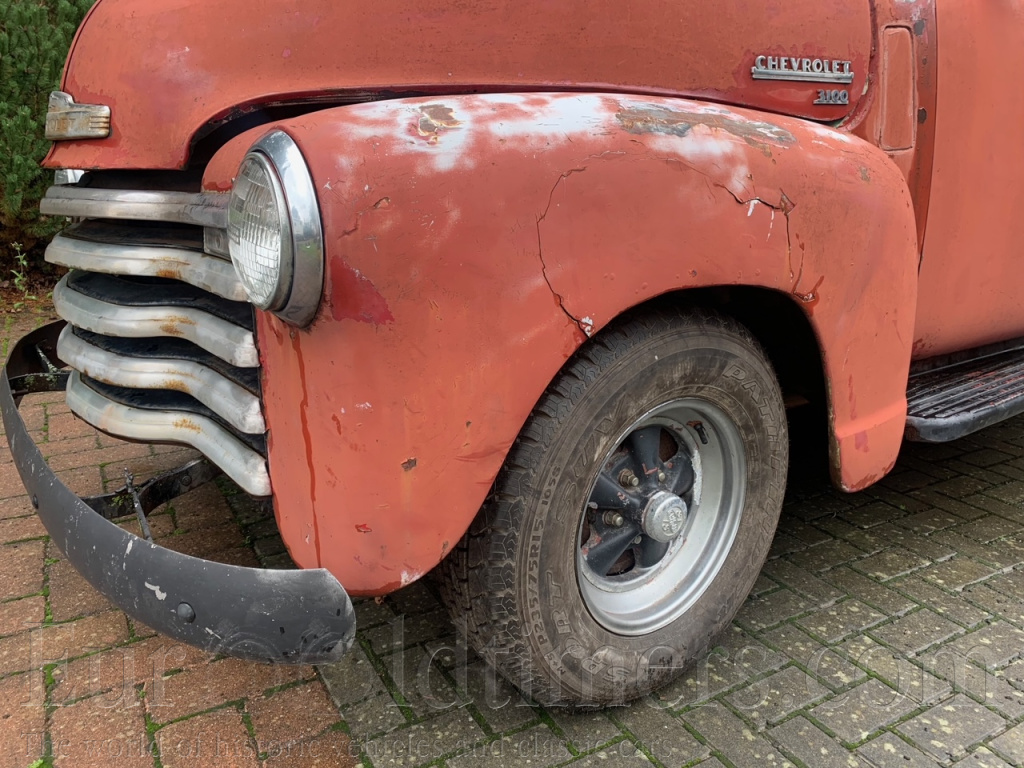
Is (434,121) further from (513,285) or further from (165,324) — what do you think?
(165,324)

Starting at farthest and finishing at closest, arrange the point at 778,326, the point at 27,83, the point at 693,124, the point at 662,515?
1. the point at 27,83
2. the point at 778,326
3. the point at 662,515
4. the point at 693,124

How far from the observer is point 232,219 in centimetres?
145

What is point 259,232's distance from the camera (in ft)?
4.56

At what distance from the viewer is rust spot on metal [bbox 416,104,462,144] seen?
55.7 inches

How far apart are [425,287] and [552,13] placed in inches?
32.4

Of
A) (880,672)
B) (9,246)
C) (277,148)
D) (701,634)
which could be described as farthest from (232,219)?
(9,246)

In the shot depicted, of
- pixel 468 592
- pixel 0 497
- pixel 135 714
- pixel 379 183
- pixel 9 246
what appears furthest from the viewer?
pixel 9 246

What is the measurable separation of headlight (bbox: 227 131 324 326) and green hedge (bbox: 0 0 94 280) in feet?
14.6

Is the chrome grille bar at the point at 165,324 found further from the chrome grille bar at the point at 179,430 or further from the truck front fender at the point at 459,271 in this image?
the chrome grille bar at the point at 179,430

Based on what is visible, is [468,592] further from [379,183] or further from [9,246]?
[9,246]

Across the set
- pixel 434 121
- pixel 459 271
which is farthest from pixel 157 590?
pixel 434 121

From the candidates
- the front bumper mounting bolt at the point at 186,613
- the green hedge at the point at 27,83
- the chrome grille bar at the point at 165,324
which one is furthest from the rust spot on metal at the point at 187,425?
the green hedge at the point at 27,83

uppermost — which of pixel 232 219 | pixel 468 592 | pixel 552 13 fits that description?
pixel 552 13

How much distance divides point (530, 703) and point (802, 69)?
1.75 m
